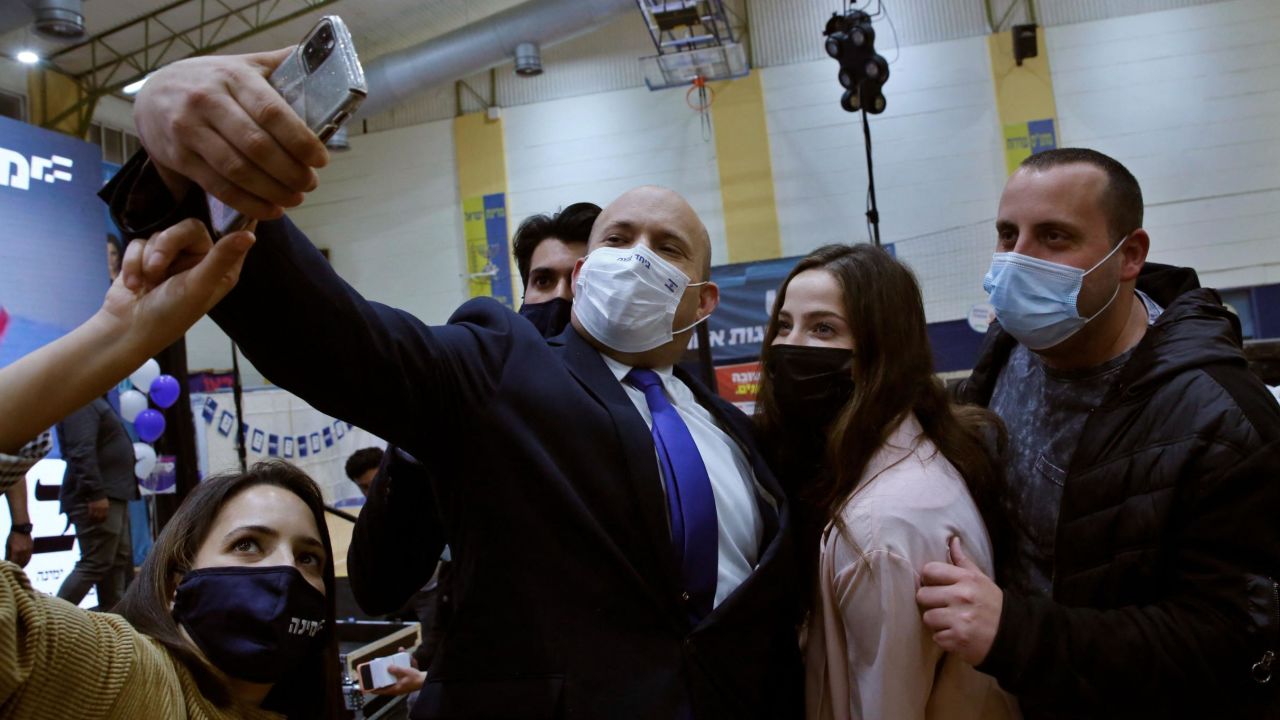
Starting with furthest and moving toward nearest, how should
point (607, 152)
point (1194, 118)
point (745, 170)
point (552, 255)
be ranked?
point (607, 152) → point (745, 170) → point (1194, 118) → point (552, 255)

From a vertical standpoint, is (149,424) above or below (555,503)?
above

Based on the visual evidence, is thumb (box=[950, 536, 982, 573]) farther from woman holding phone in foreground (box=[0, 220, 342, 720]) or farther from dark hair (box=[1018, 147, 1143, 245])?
woman holding phone in foreground (box=[0, 220, 342, 720])

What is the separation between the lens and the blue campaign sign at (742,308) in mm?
9461

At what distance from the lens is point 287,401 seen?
9.78m

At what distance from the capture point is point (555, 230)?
263cm

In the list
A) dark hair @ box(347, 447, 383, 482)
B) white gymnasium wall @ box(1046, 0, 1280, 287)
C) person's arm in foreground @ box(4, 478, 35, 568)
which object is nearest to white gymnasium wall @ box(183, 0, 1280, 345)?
white gymnasium wall @ box(1046, 0, 1280, 287)

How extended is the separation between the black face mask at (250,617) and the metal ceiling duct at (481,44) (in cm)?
981

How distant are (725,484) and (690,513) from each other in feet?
0.44

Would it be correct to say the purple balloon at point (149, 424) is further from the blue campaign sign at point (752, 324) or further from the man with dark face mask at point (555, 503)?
the man with dark face mask at point (555, 503)

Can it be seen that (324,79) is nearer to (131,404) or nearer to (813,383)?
(813,383)

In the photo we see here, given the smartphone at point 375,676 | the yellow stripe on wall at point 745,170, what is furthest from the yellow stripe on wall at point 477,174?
the smartphone at point 375,676

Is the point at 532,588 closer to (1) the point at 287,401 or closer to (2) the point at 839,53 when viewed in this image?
(2) the point at 839,53

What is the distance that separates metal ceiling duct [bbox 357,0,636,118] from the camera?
10.4 meters

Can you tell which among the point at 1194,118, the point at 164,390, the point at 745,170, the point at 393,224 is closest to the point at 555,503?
the point at 164,390
